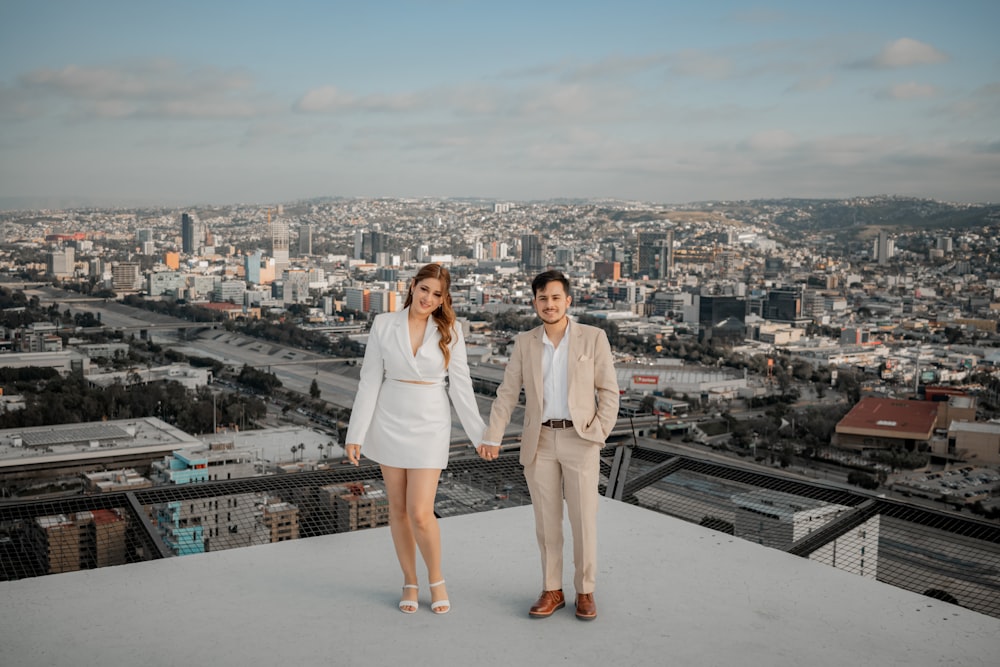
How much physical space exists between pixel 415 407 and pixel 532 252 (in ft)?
79.3

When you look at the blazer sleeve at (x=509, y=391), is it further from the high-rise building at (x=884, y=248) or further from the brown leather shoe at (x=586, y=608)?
the high-rise building at (x=884, y=248)

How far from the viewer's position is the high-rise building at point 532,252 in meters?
25.2

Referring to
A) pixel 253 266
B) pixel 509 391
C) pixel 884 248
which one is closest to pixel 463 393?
pixel 509 391

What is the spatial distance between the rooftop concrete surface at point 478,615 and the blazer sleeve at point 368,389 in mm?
313

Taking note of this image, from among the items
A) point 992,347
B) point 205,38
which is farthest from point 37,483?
point 992,347

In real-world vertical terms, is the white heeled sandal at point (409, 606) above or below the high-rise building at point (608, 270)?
above

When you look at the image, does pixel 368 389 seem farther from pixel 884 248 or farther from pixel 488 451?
pixel 884 248

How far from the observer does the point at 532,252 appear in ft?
84.0

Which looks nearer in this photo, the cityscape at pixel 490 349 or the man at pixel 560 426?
the man at pixel 560 426

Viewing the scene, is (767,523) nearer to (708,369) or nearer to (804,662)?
(804,662)

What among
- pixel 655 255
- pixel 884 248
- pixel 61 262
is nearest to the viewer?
pixel 61 262

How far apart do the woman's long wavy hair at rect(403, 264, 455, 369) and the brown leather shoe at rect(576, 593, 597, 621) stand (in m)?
0.46

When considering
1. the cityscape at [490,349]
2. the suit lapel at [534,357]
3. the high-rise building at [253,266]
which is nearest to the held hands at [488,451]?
the suit lapel at [534,357]

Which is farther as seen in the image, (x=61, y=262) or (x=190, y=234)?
(x=190, y=234)
